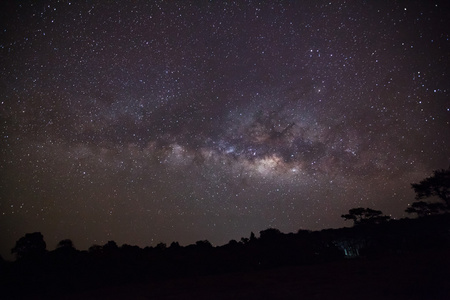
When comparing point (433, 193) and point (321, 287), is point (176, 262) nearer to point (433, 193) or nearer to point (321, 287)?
point (321, 287)

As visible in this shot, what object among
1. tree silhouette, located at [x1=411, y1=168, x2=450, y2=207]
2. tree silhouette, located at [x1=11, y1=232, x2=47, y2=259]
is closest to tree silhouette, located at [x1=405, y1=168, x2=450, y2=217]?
tree silhouette, located at [x1=411, y1=168, x2=450, y2=207]

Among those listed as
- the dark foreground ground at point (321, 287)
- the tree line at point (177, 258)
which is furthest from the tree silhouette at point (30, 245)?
the dark foreground ground at point (321, 287)

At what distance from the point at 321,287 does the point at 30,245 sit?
22.0 metres

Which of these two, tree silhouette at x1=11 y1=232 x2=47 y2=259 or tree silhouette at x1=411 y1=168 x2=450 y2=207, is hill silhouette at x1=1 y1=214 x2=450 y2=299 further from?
tree silhouette at x1=411 y1=168 x2=450 y2=207

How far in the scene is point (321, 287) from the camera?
9766mm

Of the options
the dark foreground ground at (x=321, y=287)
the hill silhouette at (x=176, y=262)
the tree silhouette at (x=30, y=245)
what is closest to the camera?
the dark foreground ground at (x=321, y=287)

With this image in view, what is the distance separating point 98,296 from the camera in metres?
12.4

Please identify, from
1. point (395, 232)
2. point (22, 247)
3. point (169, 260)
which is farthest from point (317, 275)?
point (22, 247)

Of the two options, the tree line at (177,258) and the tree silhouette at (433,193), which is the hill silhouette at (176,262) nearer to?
the tree line at (177,258)

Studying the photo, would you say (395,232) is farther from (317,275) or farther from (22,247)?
(22,247)

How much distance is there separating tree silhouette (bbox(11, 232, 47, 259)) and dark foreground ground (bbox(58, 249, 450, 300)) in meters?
11.7

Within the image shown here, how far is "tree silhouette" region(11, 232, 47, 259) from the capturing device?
22578 millimetres

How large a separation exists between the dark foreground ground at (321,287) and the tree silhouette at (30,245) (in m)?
11.7

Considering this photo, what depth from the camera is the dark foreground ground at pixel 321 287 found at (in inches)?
321
